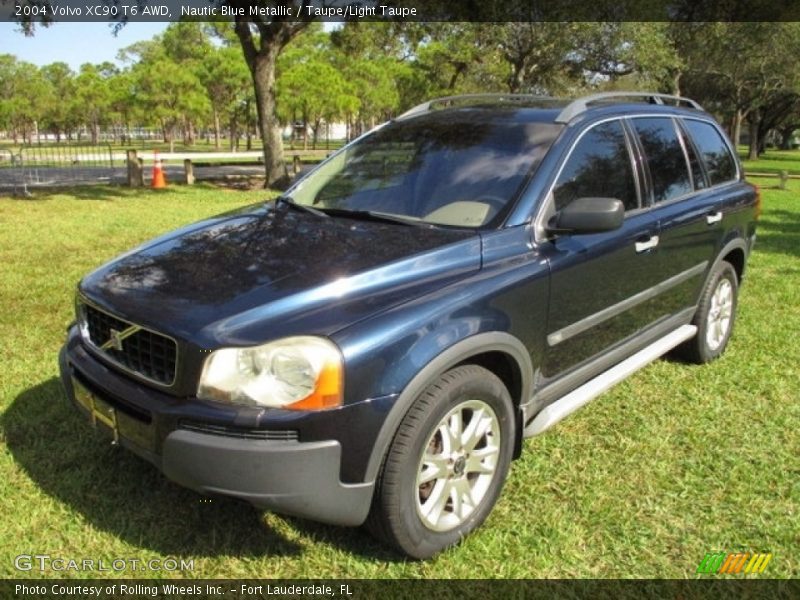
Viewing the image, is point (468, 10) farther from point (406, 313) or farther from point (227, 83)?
point (227, 83)

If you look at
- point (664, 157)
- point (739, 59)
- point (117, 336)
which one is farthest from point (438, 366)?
point (739, 59)

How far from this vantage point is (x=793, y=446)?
3.75m

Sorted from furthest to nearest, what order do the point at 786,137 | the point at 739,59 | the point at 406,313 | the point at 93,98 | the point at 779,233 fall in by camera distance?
the point at 786,137 < the point at 93,98 < the point at 739,59 < the point at 779,233 < the point at 406,313

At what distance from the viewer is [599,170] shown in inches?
139

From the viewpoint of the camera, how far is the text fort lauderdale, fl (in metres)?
14.8

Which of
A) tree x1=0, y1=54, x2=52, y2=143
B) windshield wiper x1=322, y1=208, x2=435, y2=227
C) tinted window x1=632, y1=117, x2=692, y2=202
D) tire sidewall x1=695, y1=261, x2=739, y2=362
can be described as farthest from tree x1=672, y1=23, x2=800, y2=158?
tree x1=0, y1=54, x2=52, y2=143

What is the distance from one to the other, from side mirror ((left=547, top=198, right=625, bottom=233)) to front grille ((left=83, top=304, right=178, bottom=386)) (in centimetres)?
172

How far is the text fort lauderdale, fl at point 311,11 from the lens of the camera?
14.8 meters

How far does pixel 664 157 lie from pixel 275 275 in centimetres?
263

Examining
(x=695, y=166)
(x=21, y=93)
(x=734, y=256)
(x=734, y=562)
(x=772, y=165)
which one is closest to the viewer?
(x=734, y=562)

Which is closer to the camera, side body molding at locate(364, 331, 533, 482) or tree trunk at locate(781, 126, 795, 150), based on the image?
side body molding at locate(364, 331, 533, 482)

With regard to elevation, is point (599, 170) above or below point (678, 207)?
above

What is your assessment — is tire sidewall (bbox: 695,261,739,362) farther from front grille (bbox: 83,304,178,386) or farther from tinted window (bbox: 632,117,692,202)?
front grille (bbox: 83,304,178,386)

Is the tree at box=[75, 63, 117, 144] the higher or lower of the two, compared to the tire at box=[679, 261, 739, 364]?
higher
